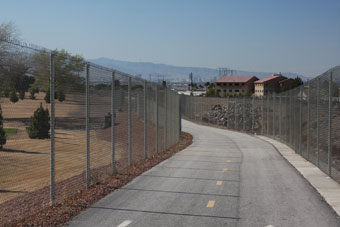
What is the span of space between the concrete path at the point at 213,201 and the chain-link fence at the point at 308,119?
114cm

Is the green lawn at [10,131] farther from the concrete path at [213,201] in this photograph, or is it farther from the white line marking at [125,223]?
the white line marking at [125,223]

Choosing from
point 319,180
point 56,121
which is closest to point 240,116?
point 319,180

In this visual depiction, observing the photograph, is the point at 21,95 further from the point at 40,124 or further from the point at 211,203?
the point at 211,203

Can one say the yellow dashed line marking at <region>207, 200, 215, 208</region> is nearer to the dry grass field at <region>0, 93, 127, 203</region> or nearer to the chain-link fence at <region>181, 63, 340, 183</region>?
the dry grass field at <region>0, 93, 127, 203</region>

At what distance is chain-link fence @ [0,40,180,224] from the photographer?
748 centimetres

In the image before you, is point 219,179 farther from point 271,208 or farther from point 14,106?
point 14,106

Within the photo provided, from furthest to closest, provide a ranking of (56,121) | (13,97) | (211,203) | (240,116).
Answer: (240,116) → (211,203) → (56,121) → (13,97)

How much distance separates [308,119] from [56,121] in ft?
35.4

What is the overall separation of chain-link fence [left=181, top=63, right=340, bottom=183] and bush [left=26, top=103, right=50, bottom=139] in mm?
7184

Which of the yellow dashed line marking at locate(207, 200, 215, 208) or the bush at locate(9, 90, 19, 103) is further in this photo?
the yellow dashed line marking at locate(207, 200, 215, 208)

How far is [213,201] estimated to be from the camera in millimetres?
9953

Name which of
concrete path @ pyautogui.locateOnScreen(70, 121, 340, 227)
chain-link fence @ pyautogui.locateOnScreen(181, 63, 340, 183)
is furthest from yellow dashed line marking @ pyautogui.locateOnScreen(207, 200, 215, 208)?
chain-link fence @ pyautogui.locateOnScreen(181, 63, 340, 183)

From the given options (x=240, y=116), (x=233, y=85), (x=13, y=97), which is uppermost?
(x=233, y=85)

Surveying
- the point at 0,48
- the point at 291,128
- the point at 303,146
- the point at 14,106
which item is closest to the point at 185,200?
the point at 14,106
